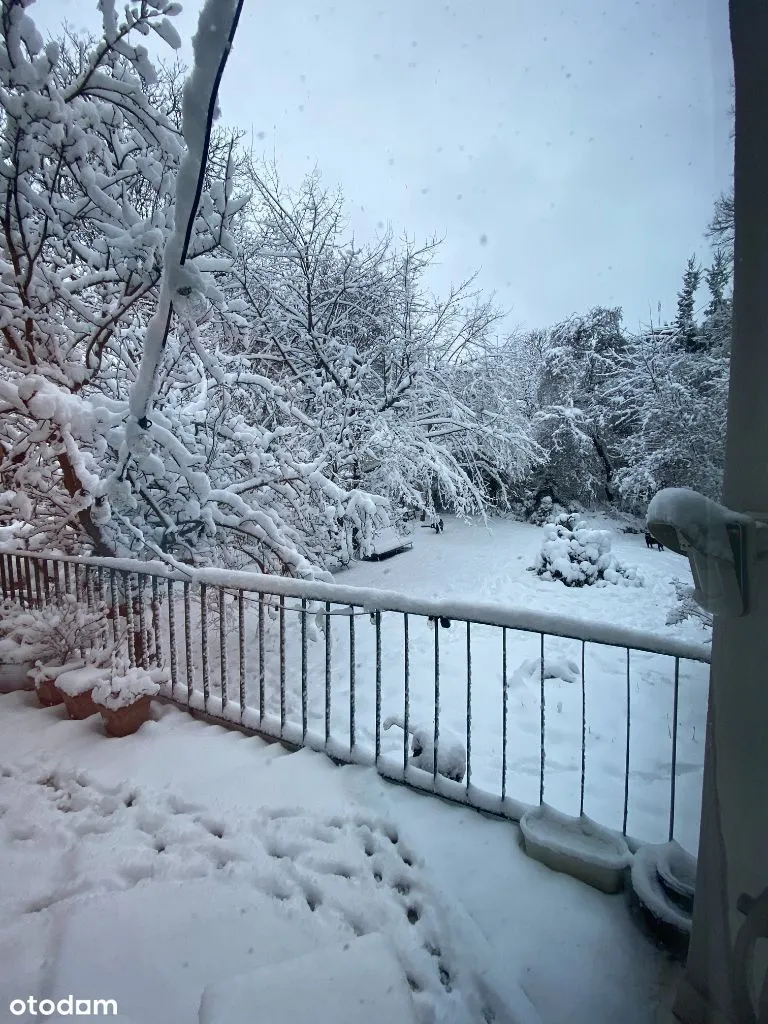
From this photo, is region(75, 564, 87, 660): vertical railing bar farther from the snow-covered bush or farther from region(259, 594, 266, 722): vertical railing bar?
the snow-covered bush

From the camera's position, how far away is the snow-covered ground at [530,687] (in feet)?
9.74

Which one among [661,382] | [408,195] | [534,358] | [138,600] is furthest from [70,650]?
[534,358]

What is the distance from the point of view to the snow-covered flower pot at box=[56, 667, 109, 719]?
334 centimetres

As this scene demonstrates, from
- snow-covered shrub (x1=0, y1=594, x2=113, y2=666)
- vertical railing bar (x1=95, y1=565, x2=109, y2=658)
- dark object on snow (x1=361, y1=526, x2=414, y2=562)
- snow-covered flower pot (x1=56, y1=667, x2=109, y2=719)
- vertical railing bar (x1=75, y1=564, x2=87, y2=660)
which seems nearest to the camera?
snow-covered flower pot (x1=56, y1=667, x2=109, y2=719)

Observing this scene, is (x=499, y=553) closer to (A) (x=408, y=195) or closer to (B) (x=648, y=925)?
(A) (x=408, y=195)

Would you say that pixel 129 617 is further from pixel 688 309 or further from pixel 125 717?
pixel 688 309

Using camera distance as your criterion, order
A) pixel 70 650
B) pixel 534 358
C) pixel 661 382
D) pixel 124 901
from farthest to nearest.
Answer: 1. pixel 534 358
2. pixel 70 650
3. pixel 661 382
4. pixel 124 901

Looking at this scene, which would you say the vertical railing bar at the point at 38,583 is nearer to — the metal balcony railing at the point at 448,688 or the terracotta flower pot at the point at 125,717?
the metal balcony railing at the point at 448,688

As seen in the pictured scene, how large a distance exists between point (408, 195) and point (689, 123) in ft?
16.1

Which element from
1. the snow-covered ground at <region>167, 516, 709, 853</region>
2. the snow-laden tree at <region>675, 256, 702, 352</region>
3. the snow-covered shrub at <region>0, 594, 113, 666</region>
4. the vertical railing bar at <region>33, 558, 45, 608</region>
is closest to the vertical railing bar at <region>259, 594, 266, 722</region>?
the snow-covered ground at <region>167, 516, 709, 853</region>

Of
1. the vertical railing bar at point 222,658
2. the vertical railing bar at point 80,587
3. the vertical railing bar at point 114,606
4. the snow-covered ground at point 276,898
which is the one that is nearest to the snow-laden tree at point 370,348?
the vertical railing bar at point 222,658

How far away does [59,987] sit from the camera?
1.63 meters

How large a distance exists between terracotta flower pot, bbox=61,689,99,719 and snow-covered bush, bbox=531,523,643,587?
7312 mm

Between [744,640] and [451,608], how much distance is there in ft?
4.66
